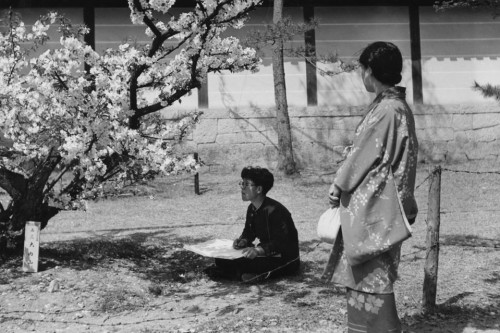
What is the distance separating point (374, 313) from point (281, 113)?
9.02 m

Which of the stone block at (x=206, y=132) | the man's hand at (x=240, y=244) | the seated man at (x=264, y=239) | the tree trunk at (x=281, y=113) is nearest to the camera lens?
the seated man at (x=264, y=239)

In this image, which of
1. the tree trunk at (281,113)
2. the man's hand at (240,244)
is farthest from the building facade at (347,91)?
the man's hand at (240,244)

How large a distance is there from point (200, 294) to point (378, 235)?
8.52 feet

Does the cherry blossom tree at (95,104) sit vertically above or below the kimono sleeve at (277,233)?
above

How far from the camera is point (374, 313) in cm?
285

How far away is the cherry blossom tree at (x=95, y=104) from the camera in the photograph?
15.6 feet

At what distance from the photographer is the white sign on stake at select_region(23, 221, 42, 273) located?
518cm

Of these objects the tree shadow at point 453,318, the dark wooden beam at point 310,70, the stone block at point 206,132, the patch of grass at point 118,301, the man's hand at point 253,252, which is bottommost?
the tree shadow at point 453,318

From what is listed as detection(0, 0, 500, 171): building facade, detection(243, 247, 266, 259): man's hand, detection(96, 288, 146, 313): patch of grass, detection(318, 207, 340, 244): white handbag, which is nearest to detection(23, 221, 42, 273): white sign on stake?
detection(96, 288, 146, 313): patch of grass

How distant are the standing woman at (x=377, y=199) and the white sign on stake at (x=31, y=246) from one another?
3319mm

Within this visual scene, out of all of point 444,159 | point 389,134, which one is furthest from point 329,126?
point 389,134

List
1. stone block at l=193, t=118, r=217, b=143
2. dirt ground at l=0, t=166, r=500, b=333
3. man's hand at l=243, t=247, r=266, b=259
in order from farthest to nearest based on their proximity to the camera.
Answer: stone block at l=193, t=118, r=217, b=143 → man's hand at l=243, t=247, r=266, b=259 → dirt ground at l=0, t=166, r=500, b=333

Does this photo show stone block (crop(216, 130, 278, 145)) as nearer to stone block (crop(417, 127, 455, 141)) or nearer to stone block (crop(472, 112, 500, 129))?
stone block (crop(417, 127, 455, 141))

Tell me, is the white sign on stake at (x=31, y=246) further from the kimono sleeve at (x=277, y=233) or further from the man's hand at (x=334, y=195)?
the man's hand at (x=334, y=195)
